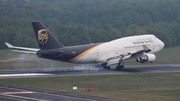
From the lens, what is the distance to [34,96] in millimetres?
62156

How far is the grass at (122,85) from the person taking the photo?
2525 inches

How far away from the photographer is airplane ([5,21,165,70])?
283 feet

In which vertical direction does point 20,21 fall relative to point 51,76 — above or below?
above

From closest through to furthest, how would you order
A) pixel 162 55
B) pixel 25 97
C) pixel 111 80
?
pixel 25 97
pixel 111 80
pixel 162 55

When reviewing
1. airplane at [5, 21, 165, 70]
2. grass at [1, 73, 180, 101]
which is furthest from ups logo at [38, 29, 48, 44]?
grass at [1, 73, 180, 101]

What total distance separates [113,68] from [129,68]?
2.83m

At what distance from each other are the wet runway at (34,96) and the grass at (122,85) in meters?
2.73

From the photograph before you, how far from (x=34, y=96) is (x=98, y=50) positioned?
104 feet

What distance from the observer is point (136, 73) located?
8731cm

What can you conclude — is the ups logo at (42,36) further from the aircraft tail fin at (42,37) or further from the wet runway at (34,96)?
the wet runway at (34,96)

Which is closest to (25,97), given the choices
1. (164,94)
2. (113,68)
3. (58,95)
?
(58,95)

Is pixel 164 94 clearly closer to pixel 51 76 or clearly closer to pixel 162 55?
pixel 51 76

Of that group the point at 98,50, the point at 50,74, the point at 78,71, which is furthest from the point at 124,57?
the point at 50,74

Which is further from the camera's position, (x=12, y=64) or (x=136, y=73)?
(x=12, y=64)
